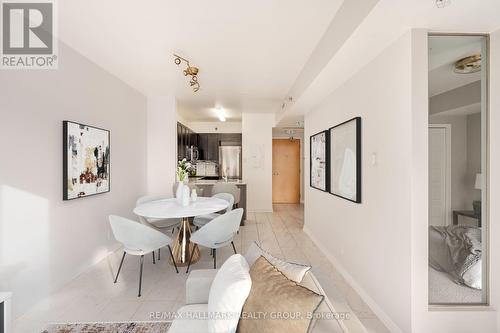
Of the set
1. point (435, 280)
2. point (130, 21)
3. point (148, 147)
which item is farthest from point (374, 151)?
point (148, 147)

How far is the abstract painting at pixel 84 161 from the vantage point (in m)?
2.56

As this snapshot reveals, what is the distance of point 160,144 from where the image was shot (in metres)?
4.63

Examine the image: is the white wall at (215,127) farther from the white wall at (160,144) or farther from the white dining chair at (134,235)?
the white dining chair at (134,235)

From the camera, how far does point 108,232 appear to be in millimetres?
3395

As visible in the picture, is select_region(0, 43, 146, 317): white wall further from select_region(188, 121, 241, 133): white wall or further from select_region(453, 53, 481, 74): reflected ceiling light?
select_region(188, 121, 241, 133): white wall

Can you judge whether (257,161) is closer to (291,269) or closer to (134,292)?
(134,292)

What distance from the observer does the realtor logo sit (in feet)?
6.60

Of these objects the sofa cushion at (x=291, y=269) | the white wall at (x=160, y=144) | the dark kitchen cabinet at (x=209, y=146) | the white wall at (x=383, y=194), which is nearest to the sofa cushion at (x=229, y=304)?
the sofa cushion at (x=291, y=269)

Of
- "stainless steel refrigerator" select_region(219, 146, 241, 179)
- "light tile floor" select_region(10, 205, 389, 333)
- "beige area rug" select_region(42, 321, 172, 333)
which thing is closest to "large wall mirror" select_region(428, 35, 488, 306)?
"light tile floor" select_region(10, 205, 389, 333)

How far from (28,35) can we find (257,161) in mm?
4632

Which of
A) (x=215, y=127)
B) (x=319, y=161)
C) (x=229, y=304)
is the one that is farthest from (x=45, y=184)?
(x=215, y=127)

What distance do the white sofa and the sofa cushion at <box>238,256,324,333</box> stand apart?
57 millimetres

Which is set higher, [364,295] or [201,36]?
[201,36]

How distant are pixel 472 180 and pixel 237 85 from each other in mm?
3207
